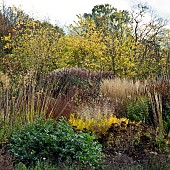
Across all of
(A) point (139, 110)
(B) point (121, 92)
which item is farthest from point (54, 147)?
(B) point (121, 92)

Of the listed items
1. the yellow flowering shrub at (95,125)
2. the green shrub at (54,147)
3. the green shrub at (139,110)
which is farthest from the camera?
the green shrub at (139,110)

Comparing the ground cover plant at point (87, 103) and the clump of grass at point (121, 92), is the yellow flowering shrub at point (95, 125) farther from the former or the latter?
the clump of grass at point (121, 92)

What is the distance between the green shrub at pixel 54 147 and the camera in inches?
212

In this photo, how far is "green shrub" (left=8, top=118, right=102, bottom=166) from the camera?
539cm

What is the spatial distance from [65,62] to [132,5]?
530cm

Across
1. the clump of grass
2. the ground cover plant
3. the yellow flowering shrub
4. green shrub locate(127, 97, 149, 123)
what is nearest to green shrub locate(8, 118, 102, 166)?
the ground cover plant

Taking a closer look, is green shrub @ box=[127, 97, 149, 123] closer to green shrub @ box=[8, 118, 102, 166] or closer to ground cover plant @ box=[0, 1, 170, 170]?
ground cover plant @ box=[0, 1, 170, 170]

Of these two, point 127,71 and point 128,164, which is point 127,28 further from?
point 128,164

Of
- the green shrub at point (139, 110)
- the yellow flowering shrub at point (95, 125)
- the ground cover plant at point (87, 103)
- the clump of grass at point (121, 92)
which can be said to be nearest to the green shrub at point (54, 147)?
the ground cover plant at point (87, 103)

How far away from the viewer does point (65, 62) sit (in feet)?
53.6

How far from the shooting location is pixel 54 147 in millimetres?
5477

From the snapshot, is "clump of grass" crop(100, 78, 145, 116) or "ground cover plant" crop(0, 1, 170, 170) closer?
"ground cover plant" crop(0, 1, 170, 170)

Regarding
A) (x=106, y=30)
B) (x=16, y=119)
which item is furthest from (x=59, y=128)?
(x=106, y=30)

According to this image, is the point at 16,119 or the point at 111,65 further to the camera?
the point at 111,65
